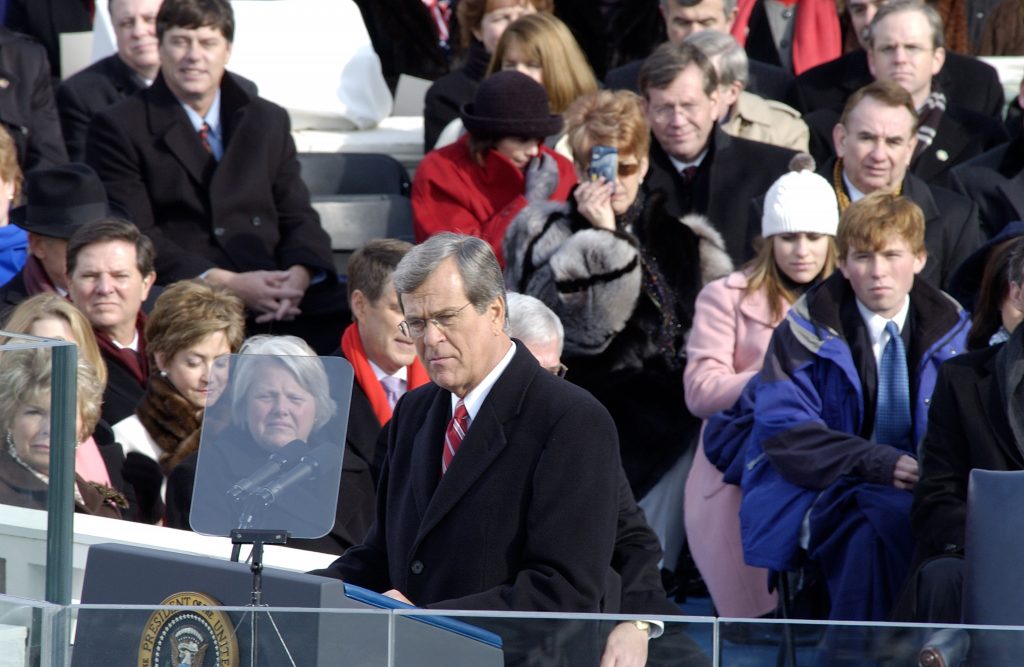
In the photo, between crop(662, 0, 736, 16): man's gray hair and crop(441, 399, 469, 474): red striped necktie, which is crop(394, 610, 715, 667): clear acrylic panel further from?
crop(662, 0, 736, 16): man's gray hair

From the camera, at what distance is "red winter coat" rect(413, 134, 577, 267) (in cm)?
650

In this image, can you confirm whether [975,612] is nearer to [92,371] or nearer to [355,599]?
[355,599]

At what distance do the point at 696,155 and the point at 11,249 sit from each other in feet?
8.55

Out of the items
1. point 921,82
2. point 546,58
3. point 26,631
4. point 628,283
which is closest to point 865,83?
point 921,82

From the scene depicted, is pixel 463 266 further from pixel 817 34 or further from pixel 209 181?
pixel 817 34

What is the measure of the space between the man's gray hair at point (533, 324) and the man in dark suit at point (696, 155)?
1.68 m

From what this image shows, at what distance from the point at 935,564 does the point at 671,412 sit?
1595 mm

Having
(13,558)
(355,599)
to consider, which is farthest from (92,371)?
(355,599)

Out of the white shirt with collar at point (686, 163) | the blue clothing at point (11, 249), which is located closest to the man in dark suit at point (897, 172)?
the white shirt with collar at point (686, 163)

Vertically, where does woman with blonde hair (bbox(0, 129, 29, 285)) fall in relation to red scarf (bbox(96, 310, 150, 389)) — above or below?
above

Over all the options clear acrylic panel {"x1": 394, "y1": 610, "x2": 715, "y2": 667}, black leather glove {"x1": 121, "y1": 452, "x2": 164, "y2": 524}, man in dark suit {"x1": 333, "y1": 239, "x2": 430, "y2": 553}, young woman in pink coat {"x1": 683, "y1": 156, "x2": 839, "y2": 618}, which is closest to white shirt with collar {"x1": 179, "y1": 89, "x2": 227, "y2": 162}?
man in dark suit {"x1": 333, "y1": 239, "x2": 430, "y2": 553}

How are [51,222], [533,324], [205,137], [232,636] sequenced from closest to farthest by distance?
[232,636]
[533,324]
[51,222]
[205,137]

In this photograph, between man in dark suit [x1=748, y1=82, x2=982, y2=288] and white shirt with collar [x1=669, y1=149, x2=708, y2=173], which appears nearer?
man in dark suit [x1=748, y1=82, x2=982, y2=288]

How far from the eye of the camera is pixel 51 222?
6.11m
